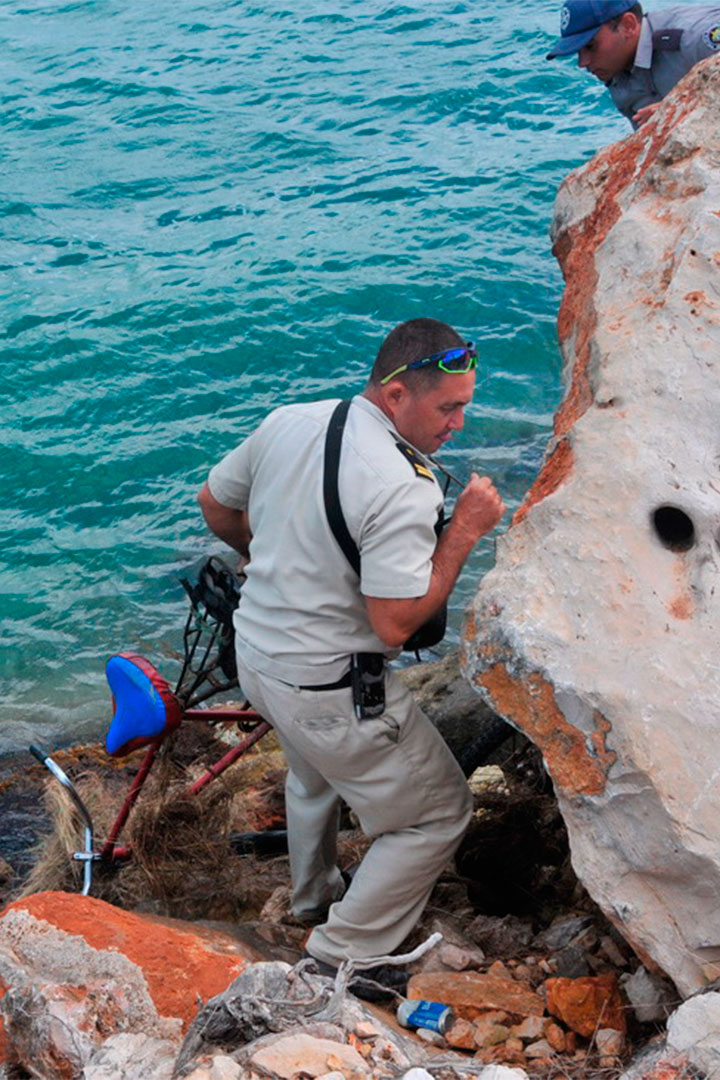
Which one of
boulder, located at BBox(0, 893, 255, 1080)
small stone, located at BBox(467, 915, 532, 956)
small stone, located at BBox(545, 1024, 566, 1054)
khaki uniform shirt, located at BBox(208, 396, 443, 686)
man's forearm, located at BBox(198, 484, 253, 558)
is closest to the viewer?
boulder, located at BBox(0, 893, 255, 1080)

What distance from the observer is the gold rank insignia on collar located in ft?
12.3

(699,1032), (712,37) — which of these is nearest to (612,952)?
(699,1032)

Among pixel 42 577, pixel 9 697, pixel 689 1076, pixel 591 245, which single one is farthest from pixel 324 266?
pixel 689 1076

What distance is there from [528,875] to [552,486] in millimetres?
1588

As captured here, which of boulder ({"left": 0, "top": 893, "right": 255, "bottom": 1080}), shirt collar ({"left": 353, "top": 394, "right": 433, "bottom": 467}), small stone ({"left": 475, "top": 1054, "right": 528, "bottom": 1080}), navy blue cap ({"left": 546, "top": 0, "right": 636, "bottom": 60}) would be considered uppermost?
navy blue cap ({"left": 546, "top": 0, "right": 636, "bottom": 60})

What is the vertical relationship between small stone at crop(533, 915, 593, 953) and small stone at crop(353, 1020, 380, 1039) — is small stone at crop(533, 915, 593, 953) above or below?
below

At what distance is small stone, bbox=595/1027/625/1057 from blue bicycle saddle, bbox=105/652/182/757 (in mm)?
1914

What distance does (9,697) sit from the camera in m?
7.72

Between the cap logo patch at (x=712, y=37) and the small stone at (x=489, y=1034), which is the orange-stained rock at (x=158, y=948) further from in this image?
the cap logo patch at (x=712, y=37)

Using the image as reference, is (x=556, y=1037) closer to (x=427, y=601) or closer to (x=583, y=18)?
(x=427, y=601)

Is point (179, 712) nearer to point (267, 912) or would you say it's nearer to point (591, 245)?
point (267, 912)

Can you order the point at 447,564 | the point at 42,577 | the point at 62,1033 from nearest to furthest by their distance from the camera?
1. the point at 62,1033
2. the point at 447,564
3. the point at 42,577

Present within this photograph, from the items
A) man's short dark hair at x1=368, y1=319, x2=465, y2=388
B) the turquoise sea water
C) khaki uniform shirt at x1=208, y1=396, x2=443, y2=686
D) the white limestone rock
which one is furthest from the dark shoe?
the turquoise sea water

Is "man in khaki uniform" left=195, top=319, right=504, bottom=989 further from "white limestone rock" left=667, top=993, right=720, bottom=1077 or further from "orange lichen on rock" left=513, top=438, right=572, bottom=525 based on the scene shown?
"white limestone rock" left=667, top=993, right=720, bottom=1077
